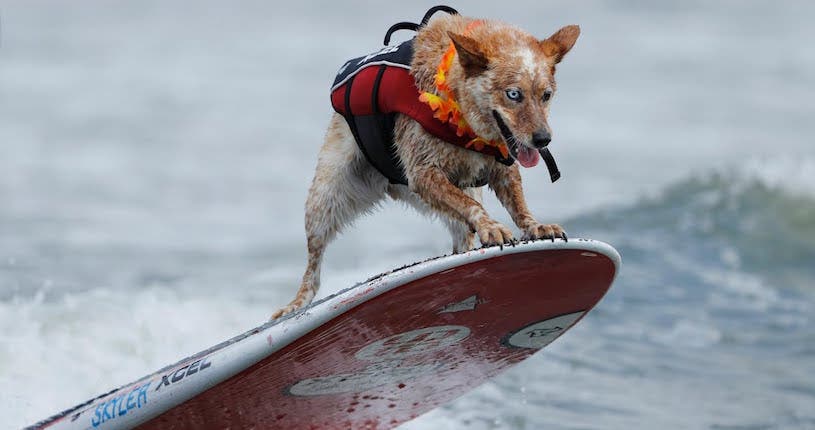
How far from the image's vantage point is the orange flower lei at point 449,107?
18.7 feet

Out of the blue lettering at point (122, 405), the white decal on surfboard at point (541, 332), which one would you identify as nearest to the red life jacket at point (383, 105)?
the white decal on surfboard at point (541, 332)

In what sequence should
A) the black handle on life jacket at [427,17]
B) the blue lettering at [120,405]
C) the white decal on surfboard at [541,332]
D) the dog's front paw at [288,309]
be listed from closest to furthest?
1. the blue lettering at [120,405]
2. the black handle on life jacket at [427,17]
3. the white decal on surfboard at [541,332]
4. the dog's front paw at [288,309]

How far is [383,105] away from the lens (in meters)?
6.09

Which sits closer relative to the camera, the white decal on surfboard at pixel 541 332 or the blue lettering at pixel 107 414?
the blue lettering at pixel 107 414

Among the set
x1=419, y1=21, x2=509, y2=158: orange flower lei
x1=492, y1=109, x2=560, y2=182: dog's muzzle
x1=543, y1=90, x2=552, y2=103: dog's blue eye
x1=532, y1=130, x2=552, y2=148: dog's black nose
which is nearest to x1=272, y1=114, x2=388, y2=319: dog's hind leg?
x1=419, y1=21, x2=509, y2=158: orange flower lei

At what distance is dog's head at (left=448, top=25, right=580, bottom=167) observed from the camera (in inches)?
213

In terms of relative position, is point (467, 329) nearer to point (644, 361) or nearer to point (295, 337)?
point (295, 337)

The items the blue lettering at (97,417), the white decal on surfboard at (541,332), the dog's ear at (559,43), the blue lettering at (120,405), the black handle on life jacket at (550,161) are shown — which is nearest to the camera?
the black handle on life jacket at (550,161)

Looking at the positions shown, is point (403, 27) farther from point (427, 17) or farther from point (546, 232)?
point (546, 232)

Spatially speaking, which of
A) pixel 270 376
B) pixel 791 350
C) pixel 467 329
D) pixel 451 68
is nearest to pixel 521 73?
pixel 451 68

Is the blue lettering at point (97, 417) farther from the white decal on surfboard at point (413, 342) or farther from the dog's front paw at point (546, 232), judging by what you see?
the dog's front paw at point (546, 232)

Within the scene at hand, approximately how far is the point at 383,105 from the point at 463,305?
1063 millimetres

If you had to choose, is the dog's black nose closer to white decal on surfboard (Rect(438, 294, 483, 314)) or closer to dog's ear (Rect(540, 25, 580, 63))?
dog's ear (Rect(540, 25, 580, 63))

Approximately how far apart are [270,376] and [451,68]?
169 cm
